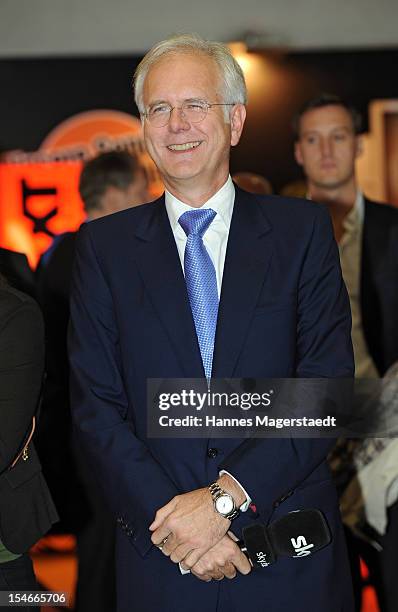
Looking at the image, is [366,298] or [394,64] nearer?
[366,298]

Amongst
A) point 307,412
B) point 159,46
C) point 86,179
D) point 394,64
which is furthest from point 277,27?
point 307,412

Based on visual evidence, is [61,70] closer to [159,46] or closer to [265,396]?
[159,46]

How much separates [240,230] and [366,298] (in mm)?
1476

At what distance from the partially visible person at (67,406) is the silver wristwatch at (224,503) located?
1856mm

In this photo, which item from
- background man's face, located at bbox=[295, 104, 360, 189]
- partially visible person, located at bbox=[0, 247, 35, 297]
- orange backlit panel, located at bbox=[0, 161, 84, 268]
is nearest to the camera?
partially visible person, located at bbox=[0, 247, 35, 297]

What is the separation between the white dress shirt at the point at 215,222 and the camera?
7.45 feet

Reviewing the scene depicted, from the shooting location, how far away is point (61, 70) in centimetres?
542

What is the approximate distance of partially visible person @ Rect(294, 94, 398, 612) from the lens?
3.64 m

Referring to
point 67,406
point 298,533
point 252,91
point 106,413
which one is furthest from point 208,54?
point 252,91

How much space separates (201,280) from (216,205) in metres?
0.19

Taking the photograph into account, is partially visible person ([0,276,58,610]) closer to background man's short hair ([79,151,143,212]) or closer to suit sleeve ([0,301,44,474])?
suit sleeve ([0,301,44,474])

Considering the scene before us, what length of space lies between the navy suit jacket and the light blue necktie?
0.03 metres

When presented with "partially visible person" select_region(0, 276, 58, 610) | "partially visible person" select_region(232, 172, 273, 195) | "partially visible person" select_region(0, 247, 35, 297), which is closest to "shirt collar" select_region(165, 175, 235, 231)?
"partially visible person" select_region(0, 276, 58, 610)

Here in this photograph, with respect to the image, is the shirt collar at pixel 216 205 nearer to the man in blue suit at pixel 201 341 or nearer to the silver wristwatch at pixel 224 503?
the man in blue suit at pixel 201 341
